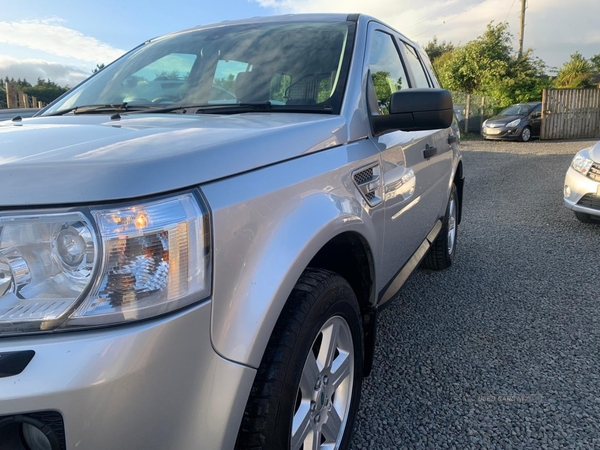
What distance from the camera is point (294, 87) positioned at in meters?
2.20

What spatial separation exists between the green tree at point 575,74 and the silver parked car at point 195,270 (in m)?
31.2

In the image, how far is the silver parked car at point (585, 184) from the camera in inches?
204

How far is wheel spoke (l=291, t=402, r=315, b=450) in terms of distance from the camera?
151cm

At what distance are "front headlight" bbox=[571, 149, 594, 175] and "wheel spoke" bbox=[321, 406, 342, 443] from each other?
4722mm

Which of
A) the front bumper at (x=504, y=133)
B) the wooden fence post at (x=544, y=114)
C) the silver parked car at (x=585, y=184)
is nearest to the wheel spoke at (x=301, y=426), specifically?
the silver parked car at (x=585, y=184)

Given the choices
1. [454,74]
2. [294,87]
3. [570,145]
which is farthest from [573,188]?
[454,74]

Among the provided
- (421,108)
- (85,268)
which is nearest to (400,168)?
(421,108)

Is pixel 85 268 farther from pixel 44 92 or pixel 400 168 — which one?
pixel 44 92

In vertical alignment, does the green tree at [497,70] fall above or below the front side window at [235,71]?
above

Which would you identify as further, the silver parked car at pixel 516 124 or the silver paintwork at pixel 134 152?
the silver parked car at pixel 516 124

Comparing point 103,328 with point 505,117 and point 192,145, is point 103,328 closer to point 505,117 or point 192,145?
point 192,145

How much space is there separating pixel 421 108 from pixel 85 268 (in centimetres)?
148

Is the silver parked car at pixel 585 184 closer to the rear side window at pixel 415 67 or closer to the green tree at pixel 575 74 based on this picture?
the rear side window at pixel 415 67

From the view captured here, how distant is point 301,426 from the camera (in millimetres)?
1552
